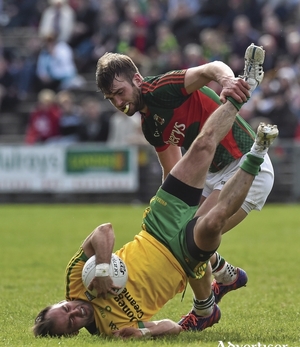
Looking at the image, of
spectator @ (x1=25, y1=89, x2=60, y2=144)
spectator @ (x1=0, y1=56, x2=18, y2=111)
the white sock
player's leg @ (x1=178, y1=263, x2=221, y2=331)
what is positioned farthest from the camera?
spectator @ (x1=0, y1=56, x2=18, y2=111)

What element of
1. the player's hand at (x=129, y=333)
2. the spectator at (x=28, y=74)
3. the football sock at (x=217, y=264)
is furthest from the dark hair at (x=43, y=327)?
the spectator at (x=28, y=74)

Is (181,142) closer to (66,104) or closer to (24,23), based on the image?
(66,104)

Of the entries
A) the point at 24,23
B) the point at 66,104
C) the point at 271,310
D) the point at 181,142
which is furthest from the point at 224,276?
the point at 24,23

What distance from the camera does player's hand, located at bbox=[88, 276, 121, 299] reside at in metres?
6.50

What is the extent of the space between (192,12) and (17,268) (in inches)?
528

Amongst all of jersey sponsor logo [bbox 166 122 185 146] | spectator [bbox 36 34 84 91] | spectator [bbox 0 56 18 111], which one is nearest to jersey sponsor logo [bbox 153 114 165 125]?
jersey sponsor logo [bbox 166 122 185 146]

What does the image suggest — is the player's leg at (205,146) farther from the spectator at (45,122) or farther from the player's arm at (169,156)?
the spectator at (45,122)

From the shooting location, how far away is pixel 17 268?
11023mm

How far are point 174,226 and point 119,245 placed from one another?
5932 mm

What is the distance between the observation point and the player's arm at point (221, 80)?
6.91m

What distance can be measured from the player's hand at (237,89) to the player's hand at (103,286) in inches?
70.1

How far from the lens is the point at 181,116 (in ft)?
24.7

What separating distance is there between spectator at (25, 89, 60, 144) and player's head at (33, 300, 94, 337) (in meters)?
14.4

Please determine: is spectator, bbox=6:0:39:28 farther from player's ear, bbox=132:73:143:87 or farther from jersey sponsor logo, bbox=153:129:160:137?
player's ear, bbox=132:73:143:87
